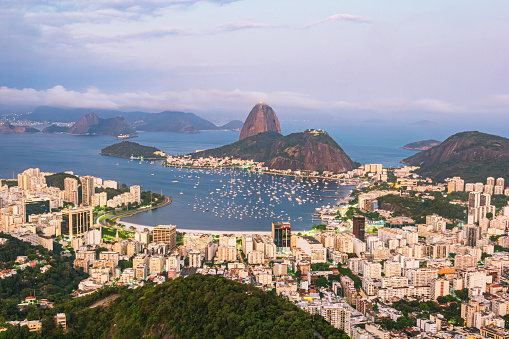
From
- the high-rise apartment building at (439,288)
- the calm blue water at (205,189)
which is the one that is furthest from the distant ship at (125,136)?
the high-rise apartment building at (439,288)

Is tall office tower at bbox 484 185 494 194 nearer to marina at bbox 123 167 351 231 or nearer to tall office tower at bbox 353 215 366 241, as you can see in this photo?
marina at bbox 123 167 351 231

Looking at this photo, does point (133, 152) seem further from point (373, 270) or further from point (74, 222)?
point (373, 270)

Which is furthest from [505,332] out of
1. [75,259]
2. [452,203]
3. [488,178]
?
[488,178]

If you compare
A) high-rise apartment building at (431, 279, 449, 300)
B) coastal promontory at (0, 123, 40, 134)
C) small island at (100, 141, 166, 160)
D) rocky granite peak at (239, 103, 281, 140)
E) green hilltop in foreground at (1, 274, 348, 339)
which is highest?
rocky granite peak at (239, 103, 281, 140)

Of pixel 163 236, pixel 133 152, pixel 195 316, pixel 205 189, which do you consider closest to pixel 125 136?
pixel 133 152

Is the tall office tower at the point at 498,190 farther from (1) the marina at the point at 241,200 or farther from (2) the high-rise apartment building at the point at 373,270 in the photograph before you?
(2) the high-rise apartment building at the point at 373,270

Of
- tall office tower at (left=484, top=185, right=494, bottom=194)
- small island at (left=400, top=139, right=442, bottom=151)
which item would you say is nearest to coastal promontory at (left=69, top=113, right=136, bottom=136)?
small island at (left=400, top=139, right=442, bottom=151)

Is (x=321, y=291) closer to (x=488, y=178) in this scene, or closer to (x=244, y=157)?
(x=488, y=178)
